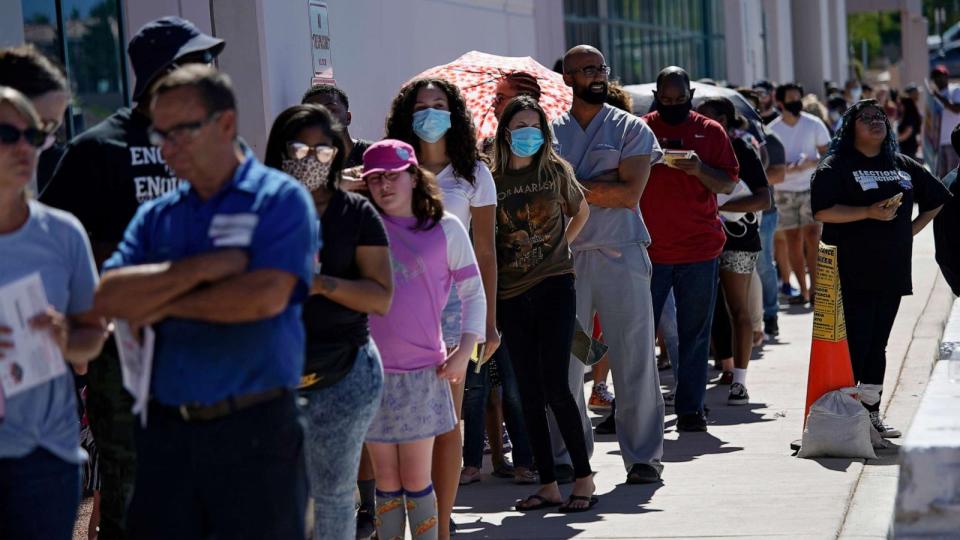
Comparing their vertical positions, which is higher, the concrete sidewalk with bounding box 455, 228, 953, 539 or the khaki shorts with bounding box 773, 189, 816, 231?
Result: the khaki shorts with bounding box 773, 189, 816, 231

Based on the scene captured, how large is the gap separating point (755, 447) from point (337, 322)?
4.37 metres

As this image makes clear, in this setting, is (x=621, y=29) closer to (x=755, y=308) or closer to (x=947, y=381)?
(x=755, y=308)

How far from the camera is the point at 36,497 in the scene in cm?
420

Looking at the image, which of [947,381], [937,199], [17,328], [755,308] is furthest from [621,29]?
[17,328]

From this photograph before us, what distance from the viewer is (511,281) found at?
7.34 meters

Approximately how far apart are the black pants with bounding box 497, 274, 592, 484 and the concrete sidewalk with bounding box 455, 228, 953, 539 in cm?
36

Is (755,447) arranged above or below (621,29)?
below

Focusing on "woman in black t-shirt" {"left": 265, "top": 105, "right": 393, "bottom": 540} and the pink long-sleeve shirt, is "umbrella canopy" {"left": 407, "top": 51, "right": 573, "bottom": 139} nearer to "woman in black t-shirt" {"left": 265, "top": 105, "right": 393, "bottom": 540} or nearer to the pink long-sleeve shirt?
the pink long-sleeve shirt

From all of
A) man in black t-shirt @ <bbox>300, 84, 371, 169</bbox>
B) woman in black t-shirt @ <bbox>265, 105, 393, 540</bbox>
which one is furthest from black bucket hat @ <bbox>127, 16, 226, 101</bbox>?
man in black t-shirt @ <bbox>300, 84, 371, 169</bbox>

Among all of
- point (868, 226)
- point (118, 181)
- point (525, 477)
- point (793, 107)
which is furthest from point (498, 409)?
point (793, 107)

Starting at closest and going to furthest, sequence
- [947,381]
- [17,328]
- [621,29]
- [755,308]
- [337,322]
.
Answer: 1. [17,328]
2. [337,322]
3. [947,381]
4. [755,308]
5. [621,29]

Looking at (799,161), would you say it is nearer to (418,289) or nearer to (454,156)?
(454,156)

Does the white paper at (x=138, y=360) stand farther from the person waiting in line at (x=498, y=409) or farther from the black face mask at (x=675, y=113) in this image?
the black face mask at (x=675, y=113)

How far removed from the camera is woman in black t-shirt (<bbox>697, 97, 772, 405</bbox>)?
10664mm
